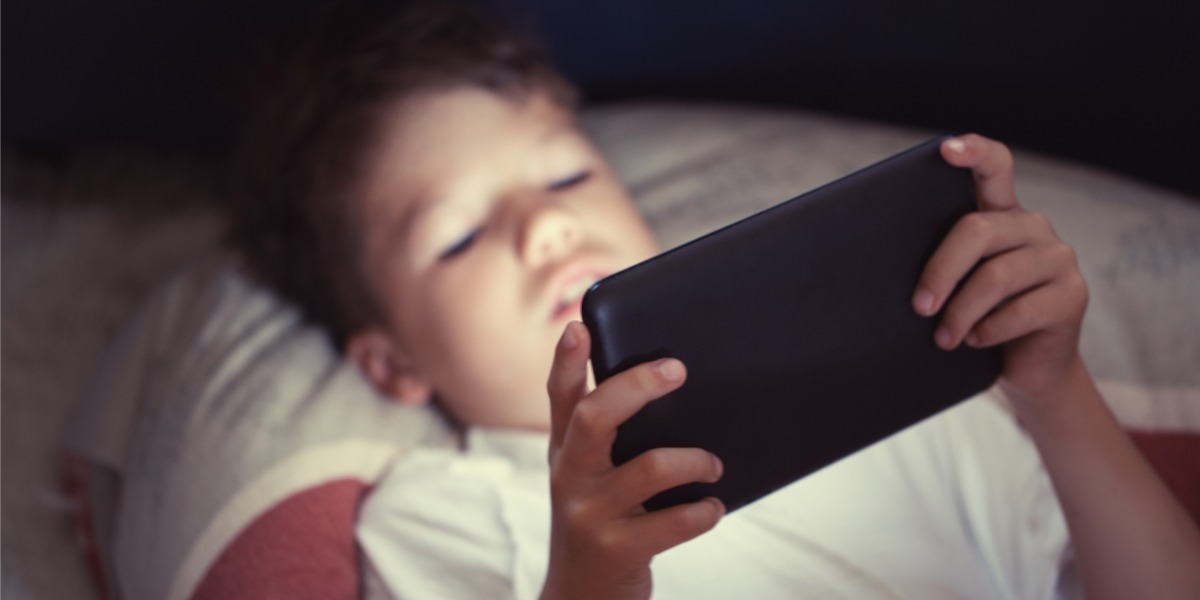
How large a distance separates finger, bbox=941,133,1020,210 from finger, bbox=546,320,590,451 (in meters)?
0.28

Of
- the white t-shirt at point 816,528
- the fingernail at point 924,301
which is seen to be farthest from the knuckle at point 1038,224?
the white t-shirt at point 816,528

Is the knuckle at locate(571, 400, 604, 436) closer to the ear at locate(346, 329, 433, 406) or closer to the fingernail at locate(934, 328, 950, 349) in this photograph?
the fingernail at locate(934, 328, 950, 349)

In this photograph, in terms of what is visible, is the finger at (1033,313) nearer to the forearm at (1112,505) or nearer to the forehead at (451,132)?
the forearm at (1112,505)

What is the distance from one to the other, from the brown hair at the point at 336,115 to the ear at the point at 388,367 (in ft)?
0.07

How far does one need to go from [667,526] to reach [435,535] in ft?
1.20

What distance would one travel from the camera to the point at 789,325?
68 cm

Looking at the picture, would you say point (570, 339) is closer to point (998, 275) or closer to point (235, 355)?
point (998, 275)

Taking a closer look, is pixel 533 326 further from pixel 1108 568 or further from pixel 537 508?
pixel 1108 568

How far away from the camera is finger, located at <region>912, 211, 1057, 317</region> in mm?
702

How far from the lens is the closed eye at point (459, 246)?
97 centimetres

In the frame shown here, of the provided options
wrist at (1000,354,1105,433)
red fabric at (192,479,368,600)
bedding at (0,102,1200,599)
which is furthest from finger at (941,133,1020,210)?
red fabric at (192,479,368,600)

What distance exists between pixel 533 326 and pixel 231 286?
0.48 m

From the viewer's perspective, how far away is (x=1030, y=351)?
776 mm

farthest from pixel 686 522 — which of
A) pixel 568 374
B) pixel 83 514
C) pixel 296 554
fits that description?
pixel 83 514
